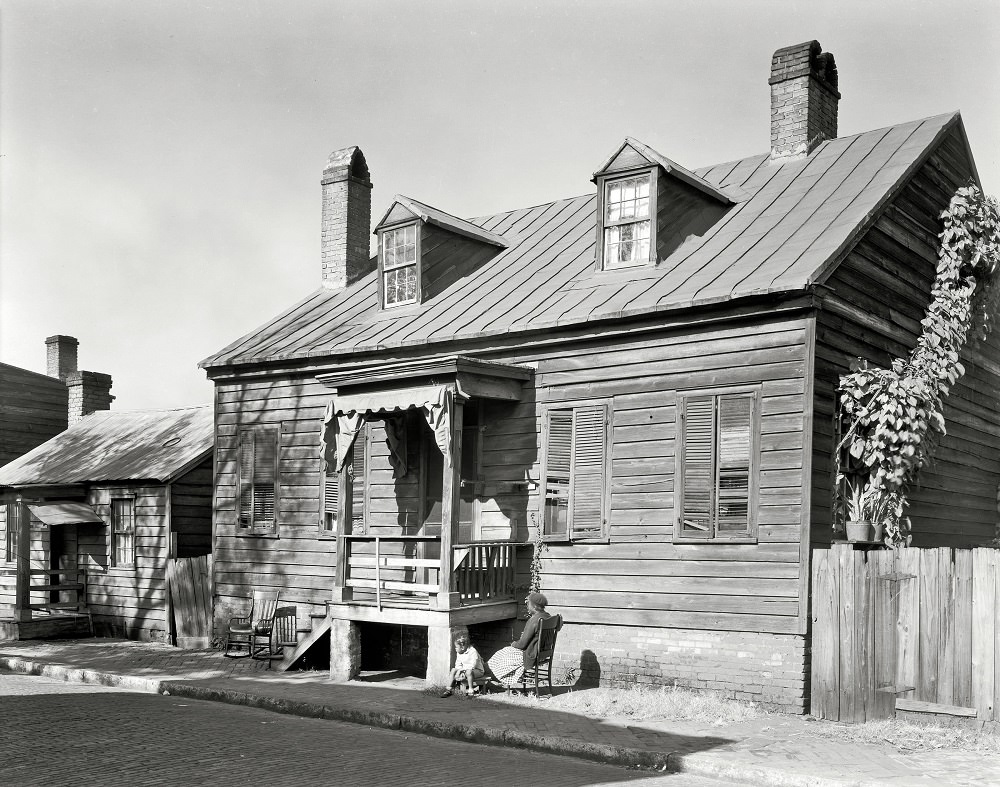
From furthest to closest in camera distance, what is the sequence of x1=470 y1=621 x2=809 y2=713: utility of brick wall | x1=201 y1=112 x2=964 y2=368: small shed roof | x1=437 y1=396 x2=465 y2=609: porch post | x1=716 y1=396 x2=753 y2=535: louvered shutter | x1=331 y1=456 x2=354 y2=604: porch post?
x1=331 y1=456 x2=354 y2=604: porch post, x1=437 y1=396 x2=465 y2=609: porch post, x1=201 y1=112 x2=964 y2=368: small shed roof, x1=716 y1=396 x2=753 y2=535: louvered shutter, x1=470 y1=621 x2=809 y2=713: utility of brick wall

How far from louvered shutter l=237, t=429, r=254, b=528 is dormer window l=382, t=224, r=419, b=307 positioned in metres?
3.54

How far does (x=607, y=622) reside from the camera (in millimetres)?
13594

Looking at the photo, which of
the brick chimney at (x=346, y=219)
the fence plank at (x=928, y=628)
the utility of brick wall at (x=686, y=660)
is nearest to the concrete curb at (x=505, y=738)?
the utility of brick wall at (x=686, y=660)

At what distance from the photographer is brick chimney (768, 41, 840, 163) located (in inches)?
648

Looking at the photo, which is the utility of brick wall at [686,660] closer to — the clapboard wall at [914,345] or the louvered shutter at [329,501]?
the clapboard wall at [914,345]

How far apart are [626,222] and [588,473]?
386 centimetres

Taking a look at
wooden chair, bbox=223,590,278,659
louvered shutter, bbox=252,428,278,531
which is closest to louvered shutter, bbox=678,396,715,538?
wooden chair, bbox=223,590,278,659

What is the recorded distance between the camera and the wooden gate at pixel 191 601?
18922 mm

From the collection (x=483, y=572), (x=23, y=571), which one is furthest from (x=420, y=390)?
(x=23, y=571)

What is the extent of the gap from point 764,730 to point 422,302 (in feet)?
31.0

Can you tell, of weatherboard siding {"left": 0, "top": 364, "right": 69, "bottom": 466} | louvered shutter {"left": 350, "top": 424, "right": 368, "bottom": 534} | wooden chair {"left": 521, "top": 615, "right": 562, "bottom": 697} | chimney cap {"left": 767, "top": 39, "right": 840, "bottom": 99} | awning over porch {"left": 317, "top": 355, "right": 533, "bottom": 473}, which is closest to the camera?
wooden chair {"left": 521, "top": 615, "right": 562, "bottom": 697}

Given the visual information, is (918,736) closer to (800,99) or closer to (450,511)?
(450,511)

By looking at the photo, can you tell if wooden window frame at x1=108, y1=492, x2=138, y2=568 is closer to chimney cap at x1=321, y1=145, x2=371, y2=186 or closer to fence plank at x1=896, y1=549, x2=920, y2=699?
chimney cap at x1=321, y1=145, x2=371, y2=186

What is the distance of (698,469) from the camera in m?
13.0
